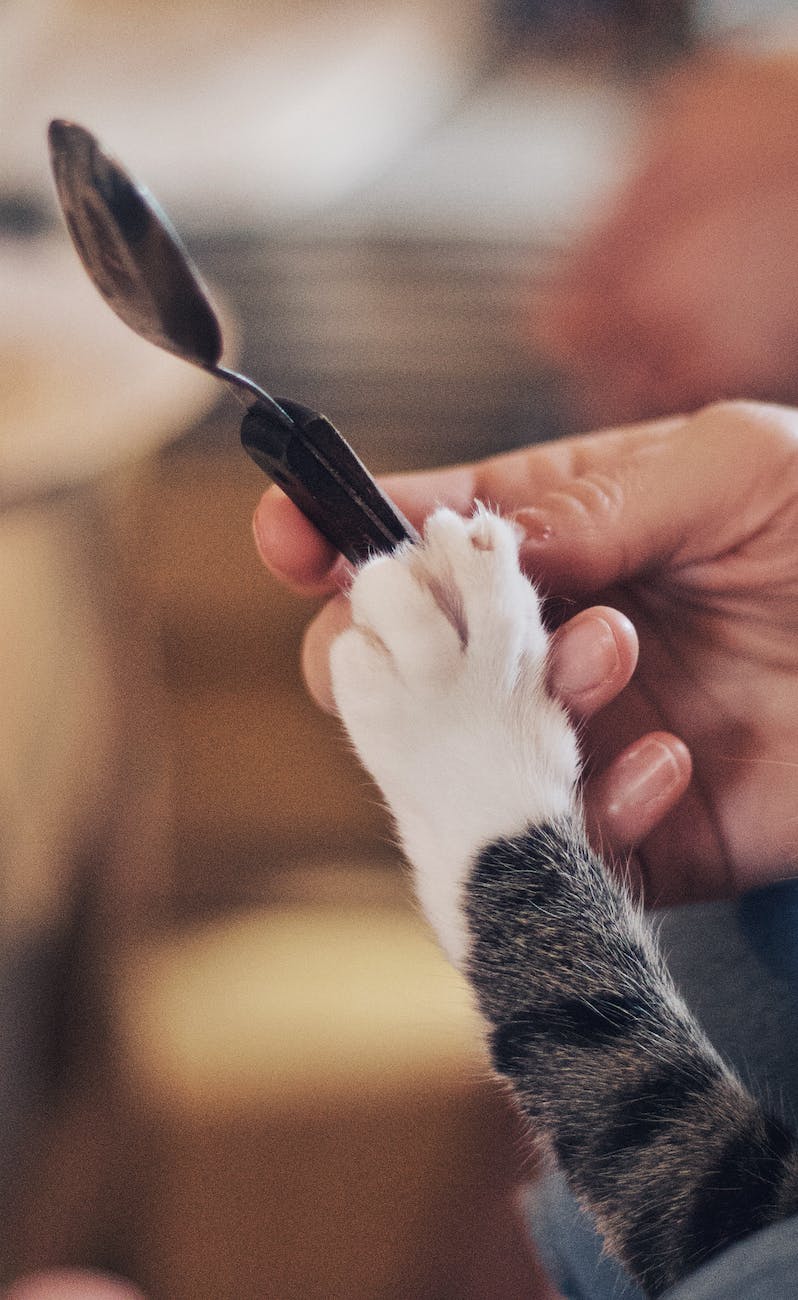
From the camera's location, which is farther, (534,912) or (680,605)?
(680,605)

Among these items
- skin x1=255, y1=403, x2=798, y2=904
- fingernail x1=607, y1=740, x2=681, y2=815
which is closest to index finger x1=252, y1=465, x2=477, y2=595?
skin x1=255, y1=403, x2=798, y2=904

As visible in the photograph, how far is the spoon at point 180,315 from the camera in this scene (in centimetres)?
28

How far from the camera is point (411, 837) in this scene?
0.36 metres

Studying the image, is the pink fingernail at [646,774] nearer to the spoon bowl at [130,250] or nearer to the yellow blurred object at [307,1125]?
the spoon bowl at [130,250]

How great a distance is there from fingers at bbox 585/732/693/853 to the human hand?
43cm

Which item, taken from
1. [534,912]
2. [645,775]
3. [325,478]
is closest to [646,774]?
[645,775]

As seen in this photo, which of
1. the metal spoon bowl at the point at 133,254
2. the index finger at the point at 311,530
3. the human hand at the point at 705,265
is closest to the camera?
the metal spoon bowl at the point at 133,254

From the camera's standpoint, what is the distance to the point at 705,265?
83cm

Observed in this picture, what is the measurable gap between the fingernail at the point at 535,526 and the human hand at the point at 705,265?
0.42 m

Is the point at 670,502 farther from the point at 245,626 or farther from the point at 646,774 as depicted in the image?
the point at 245,626

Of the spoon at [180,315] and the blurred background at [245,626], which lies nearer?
the spoon at [180,315]

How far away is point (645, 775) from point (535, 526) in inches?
4.7

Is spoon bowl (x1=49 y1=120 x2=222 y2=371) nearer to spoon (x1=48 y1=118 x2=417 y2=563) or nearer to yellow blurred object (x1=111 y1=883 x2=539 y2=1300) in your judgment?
spoon (x1=48 y1=118 x2=417 y2=563)

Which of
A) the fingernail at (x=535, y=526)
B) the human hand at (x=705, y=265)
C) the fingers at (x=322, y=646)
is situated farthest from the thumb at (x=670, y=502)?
the human hand at (x=705, y=265)
